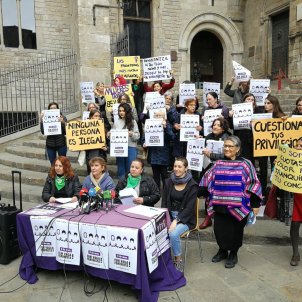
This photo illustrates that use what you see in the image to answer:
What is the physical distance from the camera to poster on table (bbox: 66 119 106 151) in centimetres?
603

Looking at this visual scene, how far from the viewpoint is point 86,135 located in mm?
6039

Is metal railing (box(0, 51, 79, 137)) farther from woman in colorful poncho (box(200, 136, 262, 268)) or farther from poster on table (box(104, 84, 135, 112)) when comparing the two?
woman in colorful poncho (box(200, 136, 262, 268))

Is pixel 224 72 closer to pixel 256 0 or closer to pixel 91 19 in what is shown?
pixel 256 0

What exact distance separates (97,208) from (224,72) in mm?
14513

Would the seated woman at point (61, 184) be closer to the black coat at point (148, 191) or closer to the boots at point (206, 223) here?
the black coat at point (148, 191)

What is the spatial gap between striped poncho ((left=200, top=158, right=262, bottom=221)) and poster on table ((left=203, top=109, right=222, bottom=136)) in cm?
153

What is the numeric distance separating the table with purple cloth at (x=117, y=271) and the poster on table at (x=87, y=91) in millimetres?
4617

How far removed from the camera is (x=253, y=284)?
4.00 m

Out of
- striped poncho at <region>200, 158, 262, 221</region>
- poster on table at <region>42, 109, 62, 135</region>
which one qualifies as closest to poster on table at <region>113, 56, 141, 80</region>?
poster on table at <region>42, 109, 62, 135</region>

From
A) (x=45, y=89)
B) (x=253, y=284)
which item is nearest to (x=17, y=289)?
(x=253, y=284)

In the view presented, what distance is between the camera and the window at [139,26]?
1535 cm

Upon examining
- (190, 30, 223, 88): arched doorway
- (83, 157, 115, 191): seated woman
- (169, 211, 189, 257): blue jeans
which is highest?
(190, 30, 223, 88): arched doorway

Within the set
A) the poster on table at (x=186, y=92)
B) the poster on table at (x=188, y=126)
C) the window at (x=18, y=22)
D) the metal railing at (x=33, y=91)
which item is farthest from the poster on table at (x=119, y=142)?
the window at (x=18, y=22)

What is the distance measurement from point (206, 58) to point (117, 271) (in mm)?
15835
